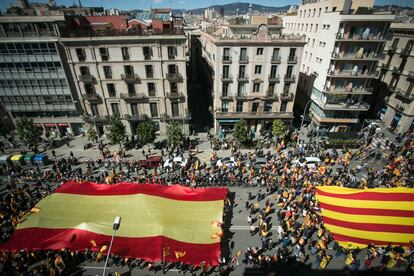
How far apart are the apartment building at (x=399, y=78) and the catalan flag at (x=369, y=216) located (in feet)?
77.7

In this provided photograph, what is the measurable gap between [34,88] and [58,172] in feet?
61.3

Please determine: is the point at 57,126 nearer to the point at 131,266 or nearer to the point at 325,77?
the point at 131,266

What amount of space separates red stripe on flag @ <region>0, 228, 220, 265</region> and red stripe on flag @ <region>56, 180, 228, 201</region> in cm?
492

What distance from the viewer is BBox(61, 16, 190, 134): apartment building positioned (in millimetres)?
35906

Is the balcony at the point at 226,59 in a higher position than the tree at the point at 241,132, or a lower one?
higher

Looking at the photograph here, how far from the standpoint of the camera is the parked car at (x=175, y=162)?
1308 inches

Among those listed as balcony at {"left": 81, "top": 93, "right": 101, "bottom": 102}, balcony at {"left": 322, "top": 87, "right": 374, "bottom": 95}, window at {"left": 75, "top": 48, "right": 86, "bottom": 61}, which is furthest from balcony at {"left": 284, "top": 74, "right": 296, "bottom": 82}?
window at {"left": 75, "top": 48, "right": 86, "bottom": 61}

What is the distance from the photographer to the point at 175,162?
3409cm

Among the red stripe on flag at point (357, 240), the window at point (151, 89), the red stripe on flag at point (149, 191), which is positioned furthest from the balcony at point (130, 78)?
the red stripe on flag at point (357, 240)

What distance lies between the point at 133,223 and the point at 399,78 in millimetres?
50848

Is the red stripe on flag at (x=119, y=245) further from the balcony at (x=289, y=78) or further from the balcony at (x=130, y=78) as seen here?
the balcony at (x=289, y=78)

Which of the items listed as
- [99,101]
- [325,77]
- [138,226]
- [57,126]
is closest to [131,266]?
[138,226]

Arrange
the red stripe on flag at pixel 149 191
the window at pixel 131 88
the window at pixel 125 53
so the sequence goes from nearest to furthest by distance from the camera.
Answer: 1. the red stripe on flag at pixel 149 191
2. the window at pixel 125 53
3. the window at pixel 131 88

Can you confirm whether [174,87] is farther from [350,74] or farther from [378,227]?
[378,227]
